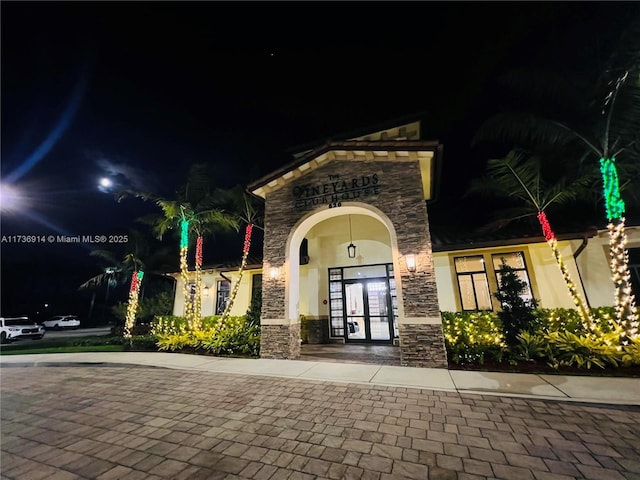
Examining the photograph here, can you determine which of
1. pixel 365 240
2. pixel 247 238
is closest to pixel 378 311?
pixel 365 240

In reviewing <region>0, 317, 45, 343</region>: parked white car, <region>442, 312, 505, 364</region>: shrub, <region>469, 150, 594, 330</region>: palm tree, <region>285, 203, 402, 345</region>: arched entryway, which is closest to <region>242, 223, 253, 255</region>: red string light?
<region>285, 203, 402, 345</region>: arched entryway

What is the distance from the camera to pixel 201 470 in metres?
2.32

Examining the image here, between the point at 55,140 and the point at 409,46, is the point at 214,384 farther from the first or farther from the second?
the point at 55,140

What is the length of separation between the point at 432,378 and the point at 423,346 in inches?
40.5

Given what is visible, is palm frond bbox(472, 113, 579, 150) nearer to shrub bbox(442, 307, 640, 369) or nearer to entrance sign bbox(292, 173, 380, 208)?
→ entrance sign bbox(292, 173, 380, 208)

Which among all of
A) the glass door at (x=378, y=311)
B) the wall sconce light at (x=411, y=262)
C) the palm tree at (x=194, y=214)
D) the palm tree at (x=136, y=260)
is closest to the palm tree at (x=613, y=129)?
the wall sconce light at (x=411, y=262)

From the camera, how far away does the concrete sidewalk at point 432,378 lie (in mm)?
3908

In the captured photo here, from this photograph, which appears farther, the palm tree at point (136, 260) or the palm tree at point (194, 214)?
the palm tree at point (136, 260)

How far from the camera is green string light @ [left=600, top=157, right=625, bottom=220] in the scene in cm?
577

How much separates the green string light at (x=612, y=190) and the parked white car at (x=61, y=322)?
39.4m

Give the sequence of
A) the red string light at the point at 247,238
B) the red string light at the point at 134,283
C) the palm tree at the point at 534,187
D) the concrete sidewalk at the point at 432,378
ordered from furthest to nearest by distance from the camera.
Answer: the red string light at the point at 134,283, the red string light at the point at 247,238, the palm tree at the point at 534,187, the concrete sidewalk at the point at 432,378

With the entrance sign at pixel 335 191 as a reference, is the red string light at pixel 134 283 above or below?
below

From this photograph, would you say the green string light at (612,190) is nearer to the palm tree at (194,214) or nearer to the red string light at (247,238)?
the red string light at (247,238)

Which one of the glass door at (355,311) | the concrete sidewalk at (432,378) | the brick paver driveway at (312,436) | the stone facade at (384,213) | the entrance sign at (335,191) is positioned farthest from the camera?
the glass door at (355,311)
